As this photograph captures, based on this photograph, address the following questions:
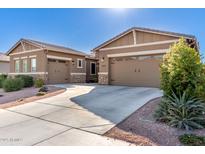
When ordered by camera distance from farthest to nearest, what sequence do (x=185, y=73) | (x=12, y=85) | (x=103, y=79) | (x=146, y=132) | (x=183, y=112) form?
1. (x=103, y=79)
2. (x=12, y=85)
3. (x=185, y=73)
4. (x=183, y=112)
5. (x=146, y=132)

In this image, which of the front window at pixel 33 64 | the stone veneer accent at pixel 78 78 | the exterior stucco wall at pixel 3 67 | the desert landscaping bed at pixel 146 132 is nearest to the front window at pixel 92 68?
the stone veneer accent at pixel 78 78

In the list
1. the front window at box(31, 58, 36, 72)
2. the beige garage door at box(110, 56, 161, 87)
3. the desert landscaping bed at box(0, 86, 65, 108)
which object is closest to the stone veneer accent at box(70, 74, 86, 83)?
the front window at box(31, 58, 36, 72)

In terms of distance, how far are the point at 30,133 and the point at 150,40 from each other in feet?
34.1

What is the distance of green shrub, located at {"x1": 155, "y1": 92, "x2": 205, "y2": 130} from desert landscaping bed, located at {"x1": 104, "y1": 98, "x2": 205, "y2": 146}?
209mm

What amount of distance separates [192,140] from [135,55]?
9.58 m

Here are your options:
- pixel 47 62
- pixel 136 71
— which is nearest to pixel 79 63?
pixel 47 62

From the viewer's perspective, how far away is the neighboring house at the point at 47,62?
16.5 m

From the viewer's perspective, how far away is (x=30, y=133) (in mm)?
4422

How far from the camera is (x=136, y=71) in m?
13.0

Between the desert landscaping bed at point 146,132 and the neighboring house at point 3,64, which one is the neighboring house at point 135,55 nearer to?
the desert landscaping bed at point 146,132

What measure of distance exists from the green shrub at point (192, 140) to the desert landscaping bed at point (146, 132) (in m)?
0.13

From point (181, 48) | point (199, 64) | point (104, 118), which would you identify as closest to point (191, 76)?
point (199, 64)

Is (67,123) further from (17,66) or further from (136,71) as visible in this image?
(17,66)
